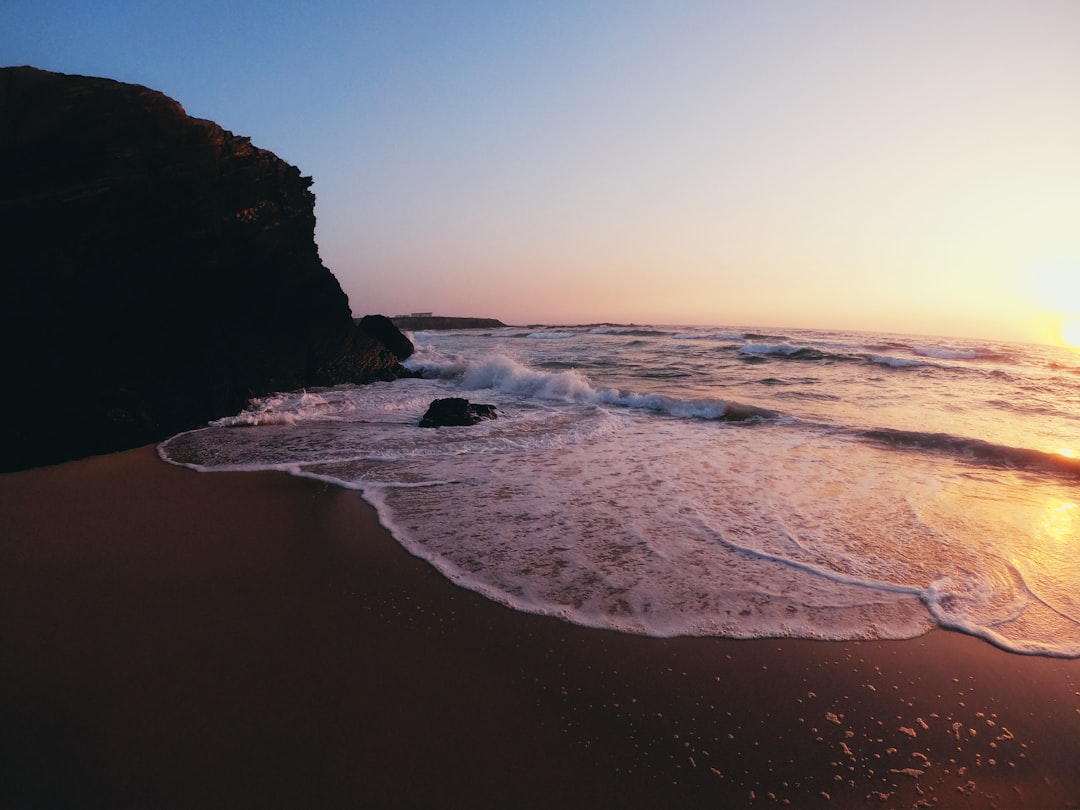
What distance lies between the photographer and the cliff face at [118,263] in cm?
573

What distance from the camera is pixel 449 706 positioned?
7.34ft

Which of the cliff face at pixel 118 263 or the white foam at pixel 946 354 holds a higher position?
the cliff face at pixel 118 263

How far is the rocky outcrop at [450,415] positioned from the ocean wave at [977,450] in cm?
662

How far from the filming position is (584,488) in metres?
5.35

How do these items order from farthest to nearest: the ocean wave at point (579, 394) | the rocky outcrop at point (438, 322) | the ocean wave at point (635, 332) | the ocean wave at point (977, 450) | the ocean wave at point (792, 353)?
the rocky outcrop at point (438, 322) < the ocean wave at point (635, 332) < the ocean wave at point (792, 353) < the ocean wave at point (579, 394) < the ocean wave at point (977, 450)

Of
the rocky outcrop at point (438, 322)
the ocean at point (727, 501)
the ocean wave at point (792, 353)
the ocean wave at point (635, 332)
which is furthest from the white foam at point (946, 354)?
the rocky outcrop at point (438, 322)

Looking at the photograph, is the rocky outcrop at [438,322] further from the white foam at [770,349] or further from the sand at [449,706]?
the sand at [449,706]

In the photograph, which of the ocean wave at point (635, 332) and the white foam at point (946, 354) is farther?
the ocean wave at point (635, 332)

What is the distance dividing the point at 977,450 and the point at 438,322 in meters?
82.7

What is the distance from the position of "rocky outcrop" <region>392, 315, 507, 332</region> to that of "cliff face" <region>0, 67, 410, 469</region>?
68826mm

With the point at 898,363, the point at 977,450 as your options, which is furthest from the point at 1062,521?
the point at 898,363

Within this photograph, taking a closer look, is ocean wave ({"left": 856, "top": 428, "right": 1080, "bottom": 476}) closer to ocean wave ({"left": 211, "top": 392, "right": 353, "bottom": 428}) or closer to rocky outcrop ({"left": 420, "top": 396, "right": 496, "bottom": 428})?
rocky outcrop ({"left": 420, "top": 396, "right": 496, "bottom": 428})

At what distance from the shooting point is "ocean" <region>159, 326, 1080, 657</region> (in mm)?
3166

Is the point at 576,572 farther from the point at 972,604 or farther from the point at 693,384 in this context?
the point at 693,384
